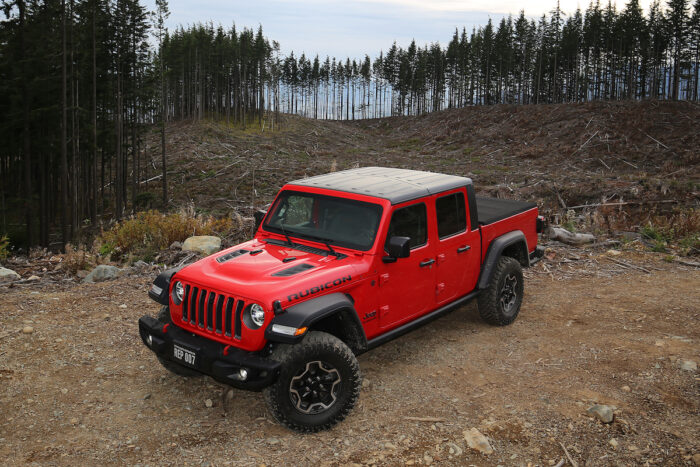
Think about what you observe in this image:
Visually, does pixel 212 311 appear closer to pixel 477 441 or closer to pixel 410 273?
pixel 410 273

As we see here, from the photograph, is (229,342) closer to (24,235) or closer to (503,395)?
(503,395)

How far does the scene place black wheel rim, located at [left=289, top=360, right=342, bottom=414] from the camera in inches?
194

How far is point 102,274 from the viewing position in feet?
32.2

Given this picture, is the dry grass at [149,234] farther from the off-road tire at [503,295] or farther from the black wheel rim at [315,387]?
the black wheel rim at [315,387]

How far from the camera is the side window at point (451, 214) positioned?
6520mm

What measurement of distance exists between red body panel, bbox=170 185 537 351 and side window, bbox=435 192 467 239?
0.22 feet

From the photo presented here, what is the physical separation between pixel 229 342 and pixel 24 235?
33063 millimetres

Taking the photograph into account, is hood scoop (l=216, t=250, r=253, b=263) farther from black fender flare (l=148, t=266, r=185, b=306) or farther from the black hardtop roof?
the black hardtop roof

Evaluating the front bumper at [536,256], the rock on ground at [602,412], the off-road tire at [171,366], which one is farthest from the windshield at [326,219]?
the front bumper at [536,256]

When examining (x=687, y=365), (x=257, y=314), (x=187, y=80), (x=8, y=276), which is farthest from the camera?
(x=187, y=80)

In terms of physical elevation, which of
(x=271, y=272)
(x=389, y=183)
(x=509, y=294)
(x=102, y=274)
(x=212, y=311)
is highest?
(x=389, y=183)

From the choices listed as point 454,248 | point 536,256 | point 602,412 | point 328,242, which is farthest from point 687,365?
point 328,242

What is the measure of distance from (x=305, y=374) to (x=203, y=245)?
21.9 ft

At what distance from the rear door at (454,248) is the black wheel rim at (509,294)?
0.75 metres
